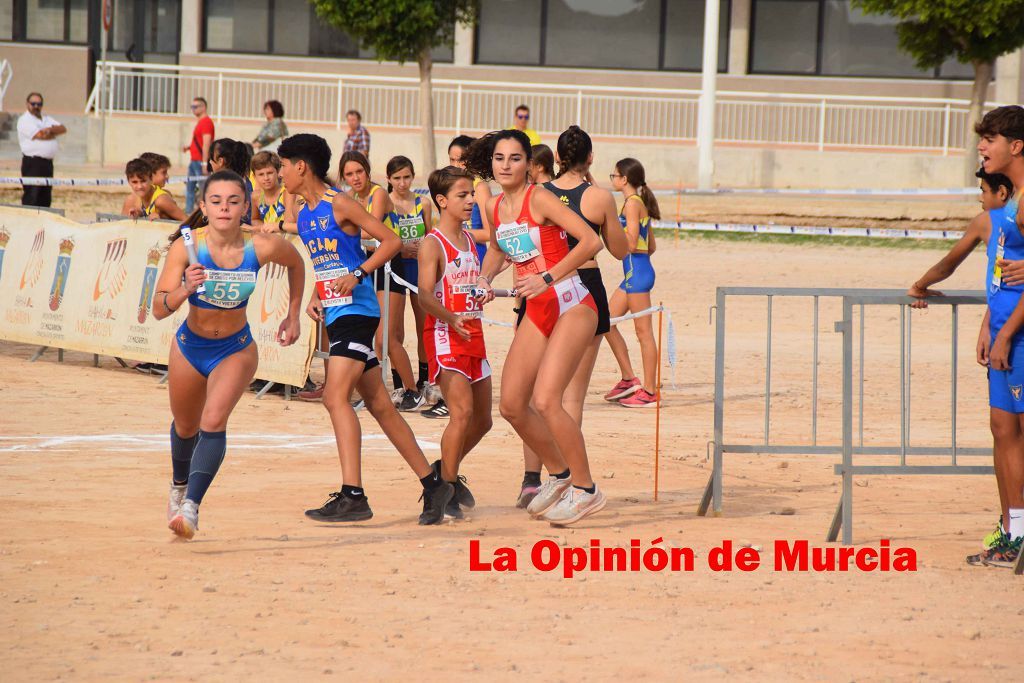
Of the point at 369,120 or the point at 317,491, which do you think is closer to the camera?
the point at 317,491

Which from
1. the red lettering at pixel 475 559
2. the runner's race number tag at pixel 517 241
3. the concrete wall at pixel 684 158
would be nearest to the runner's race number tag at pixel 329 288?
the runner's race number tag at pixel 517 241

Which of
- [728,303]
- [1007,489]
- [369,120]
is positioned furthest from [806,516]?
[369,120]

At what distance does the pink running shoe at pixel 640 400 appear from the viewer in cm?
1204

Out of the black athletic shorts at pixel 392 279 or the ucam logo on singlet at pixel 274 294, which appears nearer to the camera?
the ucam logo on singlet at pixel 274 294

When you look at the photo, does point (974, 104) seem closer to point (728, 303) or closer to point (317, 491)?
point (728, 303)

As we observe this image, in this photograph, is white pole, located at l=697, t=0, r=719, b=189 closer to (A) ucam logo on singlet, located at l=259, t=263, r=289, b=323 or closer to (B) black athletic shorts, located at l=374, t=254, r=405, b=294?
(B) black athletic shorts, located at l=374, t=254, r=405, b=294

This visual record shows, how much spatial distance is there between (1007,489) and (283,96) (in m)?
24.9

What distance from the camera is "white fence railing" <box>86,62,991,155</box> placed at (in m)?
28.3

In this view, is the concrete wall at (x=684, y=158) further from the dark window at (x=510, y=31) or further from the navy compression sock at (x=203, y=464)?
the navy compression sock at (x=203, y=464)

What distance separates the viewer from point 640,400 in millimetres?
12086

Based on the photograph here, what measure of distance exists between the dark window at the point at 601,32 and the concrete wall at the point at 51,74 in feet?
30.3

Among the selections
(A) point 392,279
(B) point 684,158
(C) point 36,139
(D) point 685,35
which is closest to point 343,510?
(A) point 392,279

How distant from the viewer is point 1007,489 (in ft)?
22.2

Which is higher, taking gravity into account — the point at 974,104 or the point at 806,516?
the point at 974,104
